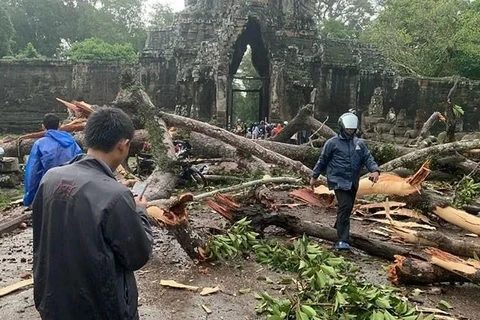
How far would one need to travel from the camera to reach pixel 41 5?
1876 inches

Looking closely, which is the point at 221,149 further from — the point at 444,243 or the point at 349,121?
the point at 444,243

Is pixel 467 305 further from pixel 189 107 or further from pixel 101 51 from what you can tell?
pixel 101 51

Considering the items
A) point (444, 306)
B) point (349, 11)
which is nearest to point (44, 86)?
point (444, 306)

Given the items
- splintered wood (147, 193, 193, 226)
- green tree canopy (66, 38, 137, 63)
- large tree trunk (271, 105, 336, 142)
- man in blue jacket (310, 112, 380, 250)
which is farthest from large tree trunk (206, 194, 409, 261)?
green tree canopy (66, 38, 137, 63)

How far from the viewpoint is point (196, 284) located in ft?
16.9

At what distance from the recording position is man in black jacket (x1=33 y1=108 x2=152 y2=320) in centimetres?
Result: 241

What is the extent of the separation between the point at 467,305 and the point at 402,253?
1100mm

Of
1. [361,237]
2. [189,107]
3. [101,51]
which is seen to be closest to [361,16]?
[101,51]

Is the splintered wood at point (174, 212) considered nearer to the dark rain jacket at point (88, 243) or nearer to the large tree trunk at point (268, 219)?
the large tree trunk at point (268, 219)

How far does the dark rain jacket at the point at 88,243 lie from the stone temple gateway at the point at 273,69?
66.6 ft

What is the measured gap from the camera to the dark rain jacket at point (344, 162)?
623cm

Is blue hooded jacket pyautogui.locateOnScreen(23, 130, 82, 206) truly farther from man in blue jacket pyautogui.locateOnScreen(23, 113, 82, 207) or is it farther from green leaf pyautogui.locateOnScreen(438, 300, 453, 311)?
green leaf pyautogui.locateOnScreen(438, 300, 453, 311)

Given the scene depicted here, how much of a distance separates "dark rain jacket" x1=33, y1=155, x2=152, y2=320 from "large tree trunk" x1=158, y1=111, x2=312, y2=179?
6.74 meters

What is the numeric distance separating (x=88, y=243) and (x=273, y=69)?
21815 millimetres
